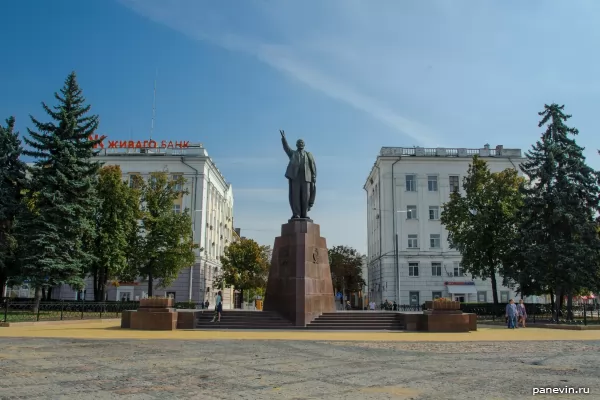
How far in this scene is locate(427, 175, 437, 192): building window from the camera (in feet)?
181

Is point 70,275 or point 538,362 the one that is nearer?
point 538,362

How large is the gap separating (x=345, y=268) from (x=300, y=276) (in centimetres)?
5100

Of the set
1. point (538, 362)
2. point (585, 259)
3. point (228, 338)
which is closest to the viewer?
point (538, 362)

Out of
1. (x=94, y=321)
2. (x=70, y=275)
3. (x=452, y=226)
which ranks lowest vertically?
(x=94, y=321)

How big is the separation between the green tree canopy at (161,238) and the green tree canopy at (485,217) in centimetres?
2050

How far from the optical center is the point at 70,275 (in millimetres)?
31453

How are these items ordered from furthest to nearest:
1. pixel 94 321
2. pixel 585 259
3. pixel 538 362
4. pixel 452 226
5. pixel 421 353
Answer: pixel 452 226, pixel 585 259, pixel 94 321, pixel 421 353, pixel 538 362

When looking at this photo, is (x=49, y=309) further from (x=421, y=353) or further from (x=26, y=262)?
(x=421, y=353)

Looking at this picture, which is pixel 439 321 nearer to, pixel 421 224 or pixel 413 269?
pixel 413 269

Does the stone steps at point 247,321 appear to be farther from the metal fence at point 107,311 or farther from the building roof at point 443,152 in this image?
the building roof at point 443,152

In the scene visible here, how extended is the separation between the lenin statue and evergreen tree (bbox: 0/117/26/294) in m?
18.2

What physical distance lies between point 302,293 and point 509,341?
757 cm

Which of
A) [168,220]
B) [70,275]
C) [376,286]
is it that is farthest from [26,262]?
[376,286]

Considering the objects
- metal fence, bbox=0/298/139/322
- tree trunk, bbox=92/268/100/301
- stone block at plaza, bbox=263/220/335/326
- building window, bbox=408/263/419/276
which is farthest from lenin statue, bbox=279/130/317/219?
building window, bbox=408/263/419/276
